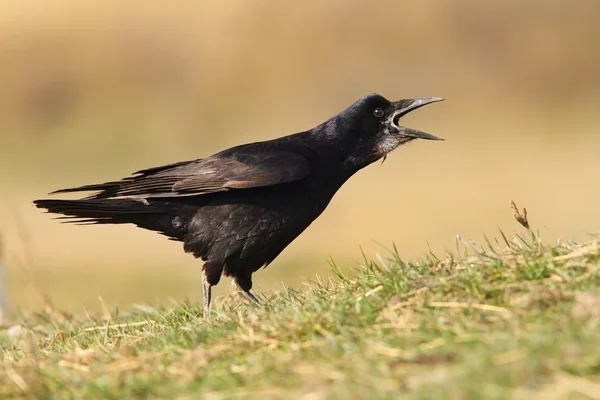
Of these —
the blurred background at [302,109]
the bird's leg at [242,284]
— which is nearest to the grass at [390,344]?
the bird's leg at [242,284]

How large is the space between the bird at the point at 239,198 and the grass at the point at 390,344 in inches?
51.1

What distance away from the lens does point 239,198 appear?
7395mm

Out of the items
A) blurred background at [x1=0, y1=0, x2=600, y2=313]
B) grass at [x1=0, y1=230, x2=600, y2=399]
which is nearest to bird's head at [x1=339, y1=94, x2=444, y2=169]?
grass at [x1=0, y1=230, x2=600, y2=399]

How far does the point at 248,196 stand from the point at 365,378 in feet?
11.2

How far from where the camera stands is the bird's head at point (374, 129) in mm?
7805

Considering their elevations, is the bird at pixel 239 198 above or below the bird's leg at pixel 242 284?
above

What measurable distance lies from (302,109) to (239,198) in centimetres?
1702

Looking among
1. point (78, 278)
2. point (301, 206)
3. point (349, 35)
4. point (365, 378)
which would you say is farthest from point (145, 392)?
point (349, 35)

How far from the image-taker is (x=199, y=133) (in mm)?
24609

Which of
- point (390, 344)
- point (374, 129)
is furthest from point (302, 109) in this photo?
point (390, 344)

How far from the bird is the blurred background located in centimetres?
632

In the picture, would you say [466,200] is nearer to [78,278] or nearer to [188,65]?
[78,278]

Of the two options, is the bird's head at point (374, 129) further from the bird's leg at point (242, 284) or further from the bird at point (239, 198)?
the bird's leg at point (242, 284)

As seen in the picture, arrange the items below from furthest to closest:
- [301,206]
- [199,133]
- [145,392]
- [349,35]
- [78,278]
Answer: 1. [349,35]
2. [199,133]
3. [78,278]
4. [301,206]
5. [145,392]
